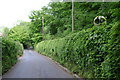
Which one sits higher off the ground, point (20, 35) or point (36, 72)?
point (20, 35)

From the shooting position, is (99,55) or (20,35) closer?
(99,55)

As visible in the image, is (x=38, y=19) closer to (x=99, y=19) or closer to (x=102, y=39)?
(x=99, y=19)

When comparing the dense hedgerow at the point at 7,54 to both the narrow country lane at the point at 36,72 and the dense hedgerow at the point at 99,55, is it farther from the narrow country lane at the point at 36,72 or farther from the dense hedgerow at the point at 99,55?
the dense hedgerow at the point at 99,55

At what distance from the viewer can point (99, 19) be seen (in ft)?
27.8

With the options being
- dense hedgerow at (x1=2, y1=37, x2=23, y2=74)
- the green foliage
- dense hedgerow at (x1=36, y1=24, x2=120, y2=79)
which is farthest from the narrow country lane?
the green foliage

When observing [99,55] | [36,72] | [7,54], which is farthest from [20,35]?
[99,55]

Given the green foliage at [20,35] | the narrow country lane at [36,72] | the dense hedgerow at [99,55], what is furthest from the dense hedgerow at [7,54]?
the green foliage at [20,35]

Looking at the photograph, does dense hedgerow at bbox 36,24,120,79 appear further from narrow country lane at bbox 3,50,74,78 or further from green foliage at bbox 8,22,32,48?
green foliage at bbox 8,22,32,48

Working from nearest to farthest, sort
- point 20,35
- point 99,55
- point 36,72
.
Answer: point 99,55
point 36,72
point 20,35

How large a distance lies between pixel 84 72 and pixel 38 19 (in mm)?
37156

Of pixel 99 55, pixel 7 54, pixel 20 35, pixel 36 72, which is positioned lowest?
pixel 36 72

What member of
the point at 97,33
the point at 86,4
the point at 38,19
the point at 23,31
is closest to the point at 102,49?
the point at 97,33

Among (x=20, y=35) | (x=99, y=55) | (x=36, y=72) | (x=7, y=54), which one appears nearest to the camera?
(x=99, y=55)

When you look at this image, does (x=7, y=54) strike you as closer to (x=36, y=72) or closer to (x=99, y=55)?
(x=36, y=72)
